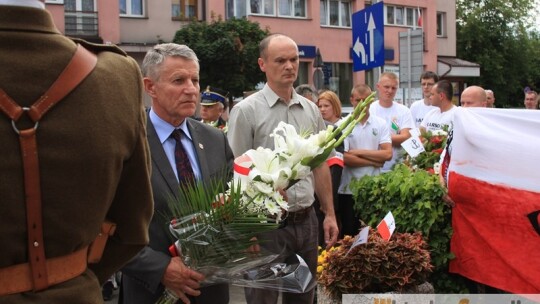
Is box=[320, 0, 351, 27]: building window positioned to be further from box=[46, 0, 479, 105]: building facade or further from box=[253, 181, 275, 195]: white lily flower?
box=[253, 181, 275, 195]: white lily flower

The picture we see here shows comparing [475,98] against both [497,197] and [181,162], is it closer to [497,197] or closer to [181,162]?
[497,197]

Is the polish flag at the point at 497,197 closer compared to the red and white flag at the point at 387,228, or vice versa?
the red and white flag at the point at 387,228

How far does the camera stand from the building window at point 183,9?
31.6 metres

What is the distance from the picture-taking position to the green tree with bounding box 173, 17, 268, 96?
90.4 ft

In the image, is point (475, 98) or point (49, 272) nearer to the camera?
point (49, 272)

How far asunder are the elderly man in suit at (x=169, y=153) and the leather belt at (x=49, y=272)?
1099mm

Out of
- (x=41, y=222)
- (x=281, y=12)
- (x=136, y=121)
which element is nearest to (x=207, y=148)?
(x=136, y=121)

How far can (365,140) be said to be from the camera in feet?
26.1

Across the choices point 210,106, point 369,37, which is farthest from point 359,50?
point 210,106

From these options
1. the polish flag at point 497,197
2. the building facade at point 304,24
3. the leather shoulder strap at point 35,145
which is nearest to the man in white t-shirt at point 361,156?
the polish flag at point 497,197

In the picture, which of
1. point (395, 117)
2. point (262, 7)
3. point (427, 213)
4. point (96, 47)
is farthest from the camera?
point (262, 7)

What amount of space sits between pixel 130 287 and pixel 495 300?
2750 millimetres

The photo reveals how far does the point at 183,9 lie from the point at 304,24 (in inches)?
271

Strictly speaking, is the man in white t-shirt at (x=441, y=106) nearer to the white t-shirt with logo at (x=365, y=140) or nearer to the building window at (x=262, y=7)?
the white t-shirt with logo at (x=365, y=140)
